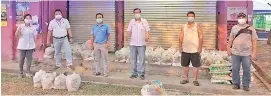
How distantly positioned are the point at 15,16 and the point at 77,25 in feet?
6.03

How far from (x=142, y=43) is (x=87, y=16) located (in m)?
3.60

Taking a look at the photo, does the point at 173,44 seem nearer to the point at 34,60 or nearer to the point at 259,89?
the point at 259,89

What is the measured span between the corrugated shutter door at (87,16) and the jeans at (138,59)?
2.69 metres

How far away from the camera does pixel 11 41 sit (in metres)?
10.2

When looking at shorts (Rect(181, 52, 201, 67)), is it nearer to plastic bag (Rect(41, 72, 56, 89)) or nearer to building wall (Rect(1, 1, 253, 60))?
building wall (Rect(1, 1, 253, 60))

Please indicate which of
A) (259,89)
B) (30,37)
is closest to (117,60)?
(30,37)

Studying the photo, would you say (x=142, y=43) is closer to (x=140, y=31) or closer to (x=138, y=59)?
(x=140, y=31)

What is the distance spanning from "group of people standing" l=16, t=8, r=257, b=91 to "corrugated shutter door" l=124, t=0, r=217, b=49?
1468 millimetres

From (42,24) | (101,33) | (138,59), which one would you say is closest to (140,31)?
(138,59)

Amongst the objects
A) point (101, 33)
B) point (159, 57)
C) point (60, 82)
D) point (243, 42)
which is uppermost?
point (101, 33)

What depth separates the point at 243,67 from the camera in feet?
21.2

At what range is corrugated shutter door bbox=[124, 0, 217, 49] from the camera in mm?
8820

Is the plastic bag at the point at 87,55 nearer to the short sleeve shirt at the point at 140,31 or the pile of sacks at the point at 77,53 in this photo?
the pile of sacks at the point at 77,53

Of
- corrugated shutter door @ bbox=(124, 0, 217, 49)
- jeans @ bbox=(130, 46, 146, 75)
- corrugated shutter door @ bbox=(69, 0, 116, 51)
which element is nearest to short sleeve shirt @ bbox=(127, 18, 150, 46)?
jeans @ bbox=(130, 46, 146, 75)
